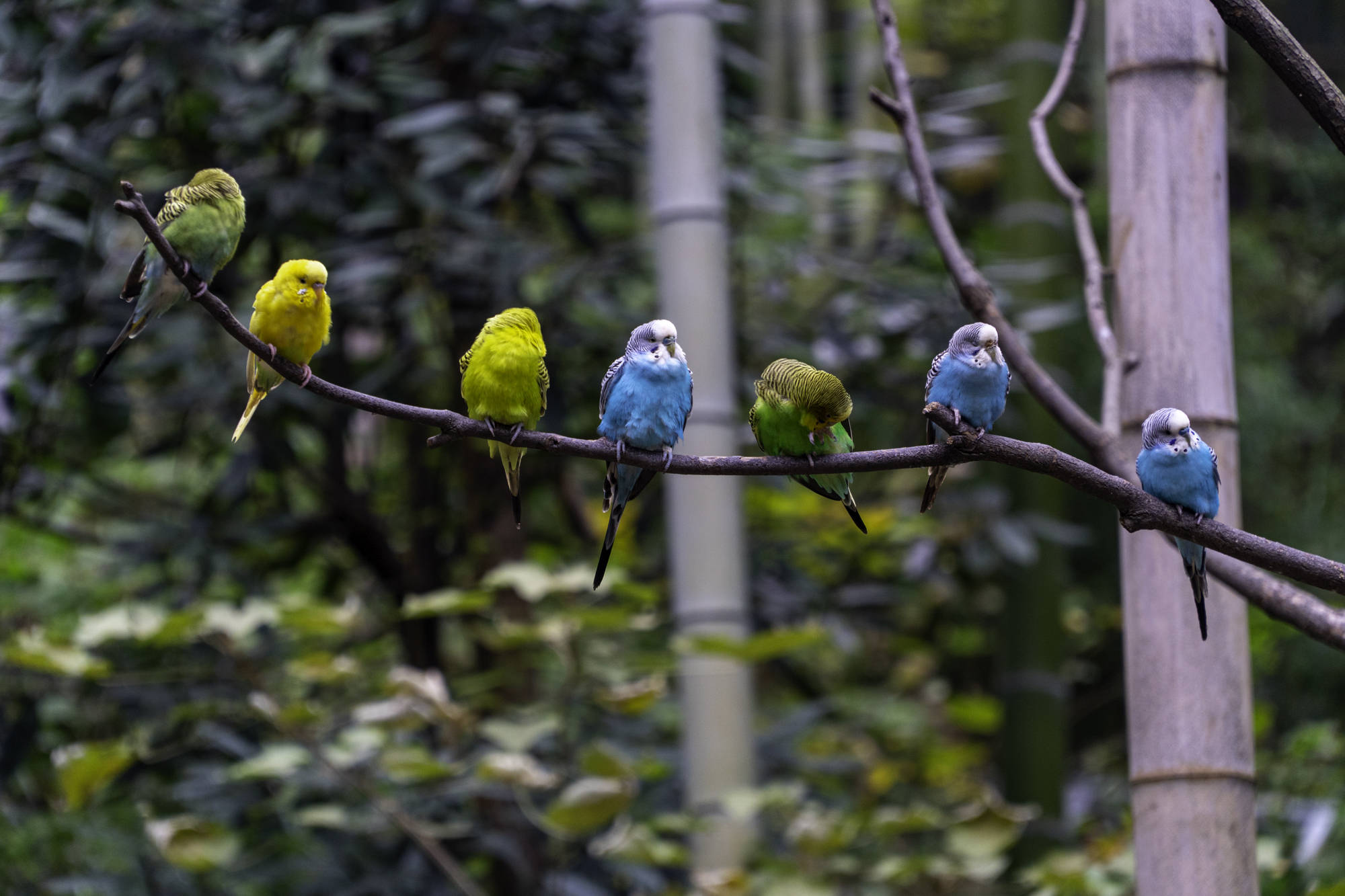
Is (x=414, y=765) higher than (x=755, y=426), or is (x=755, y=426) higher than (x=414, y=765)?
(x=755, y=426)

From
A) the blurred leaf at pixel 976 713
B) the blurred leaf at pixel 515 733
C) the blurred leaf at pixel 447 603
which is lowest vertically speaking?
the blurred leaf at pixel 976 713

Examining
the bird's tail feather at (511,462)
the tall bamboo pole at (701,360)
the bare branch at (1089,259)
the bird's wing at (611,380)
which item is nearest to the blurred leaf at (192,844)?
the tall bamboo pole at (701,360)

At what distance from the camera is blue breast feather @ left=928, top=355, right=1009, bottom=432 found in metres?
1.50

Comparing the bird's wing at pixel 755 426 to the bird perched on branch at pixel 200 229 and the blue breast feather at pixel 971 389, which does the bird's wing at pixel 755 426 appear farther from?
the bird perched on branch at pixel 200 229

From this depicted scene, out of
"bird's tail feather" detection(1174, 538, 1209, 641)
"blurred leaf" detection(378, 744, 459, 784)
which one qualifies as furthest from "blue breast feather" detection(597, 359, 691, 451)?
"blurred leaf" detection(378, 744, 459, 784)

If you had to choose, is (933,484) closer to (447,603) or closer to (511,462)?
(511,462)

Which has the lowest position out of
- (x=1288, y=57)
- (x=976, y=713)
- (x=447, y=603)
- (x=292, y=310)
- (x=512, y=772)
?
(x=976, y=713)

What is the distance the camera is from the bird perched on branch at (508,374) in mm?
1575

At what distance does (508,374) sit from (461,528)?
212 centimetres

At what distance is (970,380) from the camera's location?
4.97ft

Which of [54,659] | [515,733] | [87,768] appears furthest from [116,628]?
[515,733]

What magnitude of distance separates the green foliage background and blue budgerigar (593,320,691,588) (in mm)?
1128

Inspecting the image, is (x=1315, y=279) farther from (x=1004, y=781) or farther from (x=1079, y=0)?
(x=1079, y=0)

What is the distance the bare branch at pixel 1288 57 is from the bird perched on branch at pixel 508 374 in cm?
81
